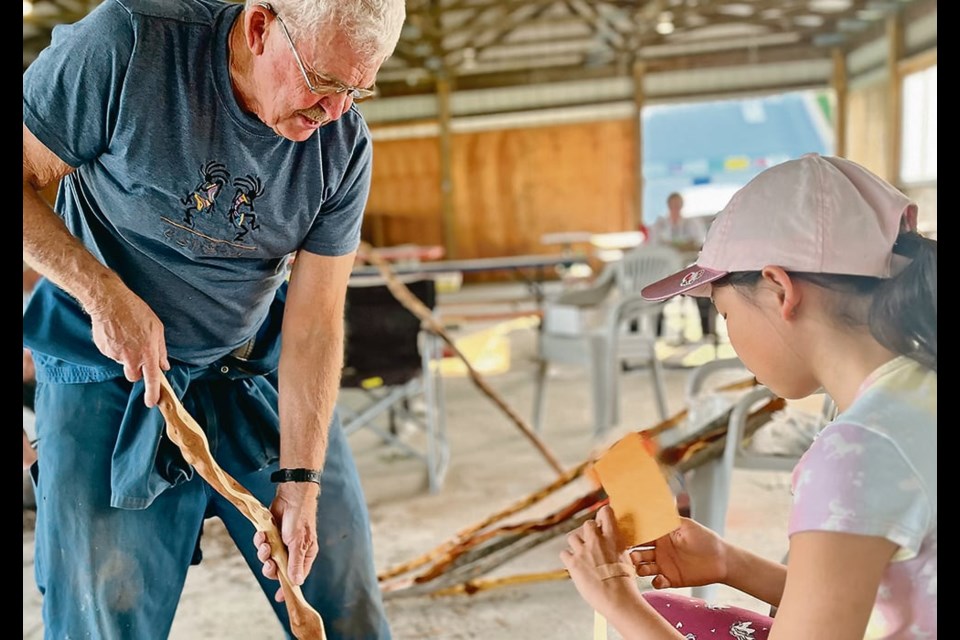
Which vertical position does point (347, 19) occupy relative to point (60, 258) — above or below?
above

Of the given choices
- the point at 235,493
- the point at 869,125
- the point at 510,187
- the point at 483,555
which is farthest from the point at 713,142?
the point at 235,493

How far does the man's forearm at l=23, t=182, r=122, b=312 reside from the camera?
1.23 meters

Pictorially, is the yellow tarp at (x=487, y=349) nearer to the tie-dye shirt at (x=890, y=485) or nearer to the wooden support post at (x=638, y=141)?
the tie-dye shirt at (x=890, y=485)

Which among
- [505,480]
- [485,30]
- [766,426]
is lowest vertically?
[505,480]

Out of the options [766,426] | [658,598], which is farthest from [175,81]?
[766,426]

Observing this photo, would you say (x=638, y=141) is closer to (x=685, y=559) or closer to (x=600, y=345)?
(x=600, y=345)

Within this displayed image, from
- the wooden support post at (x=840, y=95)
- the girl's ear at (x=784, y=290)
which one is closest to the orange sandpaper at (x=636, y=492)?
the girl's ear at (x=784, y=290)

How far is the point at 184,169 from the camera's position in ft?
4.31

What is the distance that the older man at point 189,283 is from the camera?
1233 millimetres

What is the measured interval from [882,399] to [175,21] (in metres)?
1.12

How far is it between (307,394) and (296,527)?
235 mm

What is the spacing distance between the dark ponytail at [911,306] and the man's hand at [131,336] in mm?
980

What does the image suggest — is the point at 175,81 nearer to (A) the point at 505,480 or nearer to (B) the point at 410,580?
(B) the point at 410,580

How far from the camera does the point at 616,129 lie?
1420 centimetres
